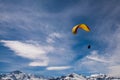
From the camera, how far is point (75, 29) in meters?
51.8

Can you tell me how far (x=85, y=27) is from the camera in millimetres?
50031

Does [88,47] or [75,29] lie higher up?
[75,29]

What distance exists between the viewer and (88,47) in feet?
160

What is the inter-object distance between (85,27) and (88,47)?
485 centimetres

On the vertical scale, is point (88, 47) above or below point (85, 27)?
below

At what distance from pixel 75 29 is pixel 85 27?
285 cm

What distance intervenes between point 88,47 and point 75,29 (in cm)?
586
